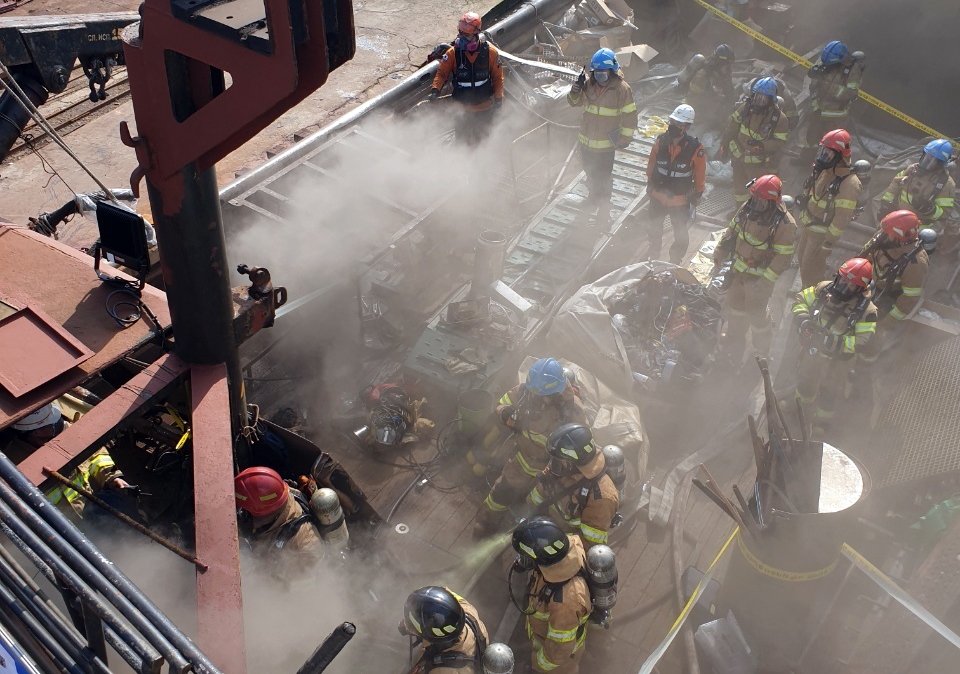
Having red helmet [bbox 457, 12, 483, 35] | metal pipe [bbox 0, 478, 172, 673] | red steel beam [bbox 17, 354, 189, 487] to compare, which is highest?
metal pipe [bbox 0, 478, 172, 673]

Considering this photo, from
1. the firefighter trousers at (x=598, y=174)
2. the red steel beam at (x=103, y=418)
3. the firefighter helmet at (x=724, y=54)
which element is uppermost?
the red steel beam at (x=103, y=418)

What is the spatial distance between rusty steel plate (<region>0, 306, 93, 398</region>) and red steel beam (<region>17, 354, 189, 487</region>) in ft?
0.98

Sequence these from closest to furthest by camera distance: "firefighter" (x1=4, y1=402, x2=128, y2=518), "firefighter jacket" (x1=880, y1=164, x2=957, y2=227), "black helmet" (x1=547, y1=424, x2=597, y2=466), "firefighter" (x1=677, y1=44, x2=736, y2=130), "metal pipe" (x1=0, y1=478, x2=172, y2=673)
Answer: "metal pipe" (x1=0, y1=478, x2=172, y2=673), "firefighter" (x1=4, y1=402, x2=128, y2=518), "black helmet" (x1=547, y1=424, x2=597, y2=466), "firefighter jacket" (x1=880, y1=164, x2=957, y2=227), "firefighter" (x1=677, y1=44, x2=736, y2=130)

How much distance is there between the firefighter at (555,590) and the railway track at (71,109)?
11.1 m

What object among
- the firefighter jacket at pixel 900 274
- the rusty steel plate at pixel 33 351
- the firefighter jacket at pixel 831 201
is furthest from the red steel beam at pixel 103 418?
the firefighter jacket at pixel 831 201

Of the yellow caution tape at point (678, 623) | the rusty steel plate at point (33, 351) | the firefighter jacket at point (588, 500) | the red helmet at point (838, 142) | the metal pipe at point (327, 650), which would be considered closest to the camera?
the metal pipe at point (327, 650)

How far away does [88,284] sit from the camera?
484 centimetres

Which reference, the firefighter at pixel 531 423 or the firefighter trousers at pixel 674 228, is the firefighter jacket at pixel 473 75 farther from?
the firefighter at pixel 531 423

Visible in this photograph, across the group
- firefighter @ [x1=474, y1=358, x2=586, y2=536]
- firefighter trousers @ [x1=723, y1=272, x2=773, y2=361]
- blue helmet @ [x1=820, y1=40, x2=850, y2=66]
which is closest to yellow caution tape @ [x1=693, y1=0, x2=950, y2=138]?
blue helmet @ [x1=820, y1=40, x2=850, y2=66]

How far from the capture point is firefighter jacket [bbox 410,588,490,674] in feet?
15.3

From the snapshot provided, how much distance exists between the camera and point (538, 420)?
6289 mm

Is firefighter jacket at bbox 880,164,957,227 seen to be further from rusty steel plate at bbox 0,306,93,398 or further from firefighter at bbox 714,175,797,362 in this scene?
rusty steel plate at bbox 0,306,93,398

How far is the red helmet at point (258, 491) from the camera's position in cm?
499

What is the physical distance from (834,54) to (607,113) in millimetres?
4018
